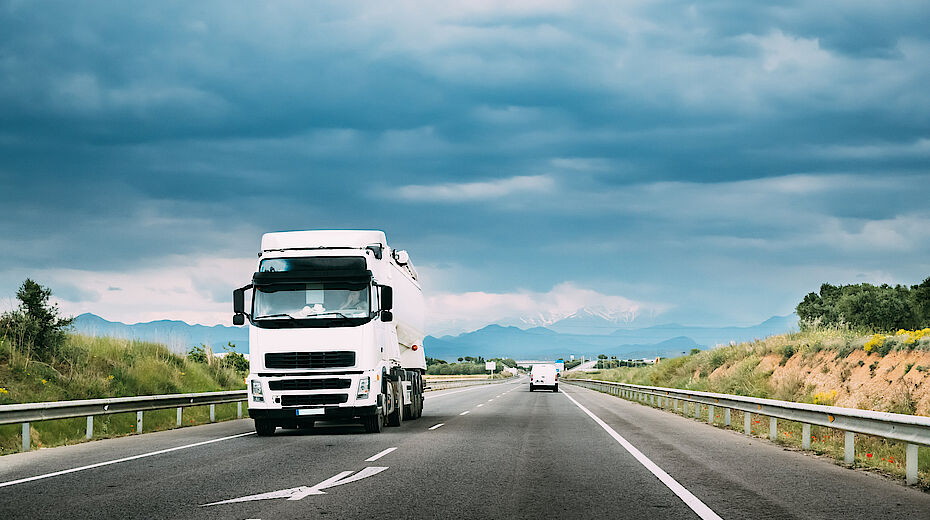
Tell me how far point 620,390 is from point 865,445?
32.8m

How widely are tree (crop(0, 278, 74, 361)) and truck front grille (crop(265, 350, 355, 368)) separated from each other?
334 inches

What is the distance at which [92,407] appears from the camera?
16.3 metres

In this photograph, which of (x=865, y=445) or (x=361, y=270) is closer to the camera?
(x=865, y=445)

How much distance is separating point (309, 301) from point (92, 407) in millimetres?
4599

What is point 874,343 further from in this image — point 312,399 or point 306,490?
point 306,490

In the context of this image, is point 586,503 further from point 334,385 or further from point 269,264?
point 269,264

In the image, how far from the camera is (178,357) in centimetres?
2827

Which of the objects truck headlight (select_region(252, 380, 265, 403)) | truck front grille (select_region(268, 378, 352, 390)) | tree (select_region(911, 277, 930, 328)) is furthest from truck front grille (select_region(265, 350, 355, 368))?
tree (select_region(911, 277, 930, 328))

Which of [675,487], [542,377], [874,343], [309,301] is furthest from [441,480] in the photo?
[542,377]

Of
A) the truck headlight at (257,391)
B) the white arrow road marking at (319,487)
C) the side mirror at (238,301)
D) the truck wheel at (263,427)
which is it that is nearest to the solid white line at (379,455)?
the white arrow road marking at (319,487)

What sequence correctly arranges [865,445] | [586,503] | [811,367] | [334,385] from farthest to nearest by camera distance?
[811,367] < [334,385] < [865,445] < [586,503]

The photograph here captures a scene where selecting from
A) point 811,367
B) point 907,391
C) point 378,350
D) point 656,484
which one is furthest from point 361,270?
point 811,367

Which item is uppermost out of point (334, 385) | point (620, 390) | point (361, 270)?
point (361, 270)

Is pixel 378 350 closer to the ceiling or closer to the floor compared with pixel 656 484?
closer to the ceiling
